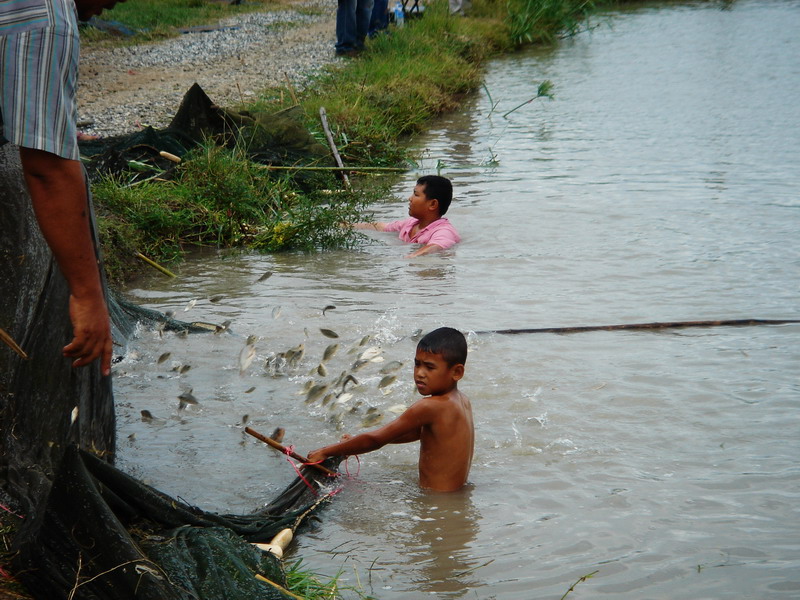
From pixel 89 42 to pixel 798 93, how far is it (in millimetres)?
10655

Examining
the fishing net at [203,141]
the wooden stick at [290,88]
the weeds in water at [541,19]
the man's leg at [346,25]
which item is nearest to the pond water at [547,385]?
the fishing net at [203,141]

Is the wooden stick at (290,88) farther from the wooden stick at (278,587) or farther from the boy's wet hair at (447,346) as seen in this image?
the wooden stick at (278,587)

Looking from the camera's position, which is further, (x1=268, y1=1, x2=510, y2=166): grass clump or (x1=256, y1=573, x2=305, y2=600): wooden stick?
(x1=268, y1=1, x2=510, y2=166): grass clump

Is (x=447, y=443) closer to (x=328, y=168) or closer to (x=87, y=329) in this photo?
(x=87, y=329)

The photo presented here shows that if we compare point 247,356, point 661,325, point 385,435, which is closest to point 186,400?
point 247,356

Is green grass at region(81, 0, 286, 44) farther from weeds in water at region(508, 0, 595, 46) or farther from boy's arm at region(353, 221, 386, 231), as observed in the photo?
boy's arm at region(353, 221, 386, 231)

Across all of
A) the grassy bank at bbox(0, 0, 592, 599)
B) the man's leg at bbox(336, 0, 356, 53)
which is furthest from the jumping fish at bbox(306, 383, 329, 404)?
the man's leg at bbox(336, 0, 356, 53)

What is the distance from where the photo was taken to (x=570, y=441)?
14.5 ft

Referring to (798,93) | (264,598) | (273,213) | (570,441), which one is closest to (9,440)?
(264,598)

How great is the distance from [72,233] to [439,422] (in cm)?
199

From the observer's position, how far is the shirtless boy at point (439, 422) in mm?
3945

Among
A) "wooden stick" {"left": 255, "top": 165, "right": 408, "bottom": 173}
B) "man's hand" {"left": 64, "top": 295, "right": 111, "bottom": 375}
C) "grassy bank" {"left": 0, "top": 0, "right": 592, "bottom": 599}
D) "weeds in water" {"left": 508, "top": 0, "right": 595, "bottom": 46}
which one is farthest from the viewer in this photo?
"weeds in water" {"left": 508, "top": 0, "right": 595, "bottom": 46}

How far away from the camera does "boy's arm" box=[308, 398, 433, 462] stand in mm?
3891

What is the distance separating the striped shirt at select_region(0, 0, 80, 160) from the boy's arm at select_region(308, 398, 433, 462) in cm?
198
